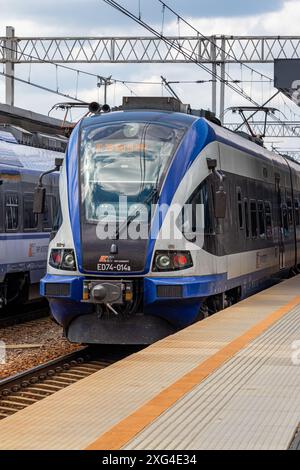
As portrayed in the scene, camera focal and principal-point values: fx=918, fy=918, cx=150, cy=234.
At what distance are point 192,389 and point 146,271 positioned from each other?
415 cm

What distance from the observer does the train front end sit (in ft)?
37.2

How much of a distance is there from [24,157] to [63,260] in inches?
257

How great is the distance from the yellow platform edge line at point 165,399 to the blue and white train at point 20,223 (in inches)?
275

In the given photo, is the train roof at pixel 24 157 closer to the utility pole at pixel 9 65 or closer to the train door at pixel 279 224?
the train door at pixel 279 224

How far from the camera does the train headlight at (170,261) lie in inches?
450

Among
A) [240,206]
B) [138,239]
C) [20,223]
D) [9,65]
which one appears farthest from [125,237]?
[9,65]

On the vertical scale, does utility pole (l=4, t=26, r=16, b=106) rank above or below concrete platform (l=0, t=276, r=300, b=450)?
above

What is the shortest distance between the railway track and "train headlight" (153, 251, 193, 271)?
1.49m

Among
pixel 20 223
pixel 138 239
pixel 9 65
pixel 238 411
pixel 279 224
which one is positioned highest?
pixel 9 65

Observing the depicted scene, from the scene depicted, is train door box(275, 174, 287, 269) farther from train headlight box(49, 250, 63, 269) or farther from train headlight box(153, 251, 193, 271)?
train headlight box(49, 250, 63, 269)

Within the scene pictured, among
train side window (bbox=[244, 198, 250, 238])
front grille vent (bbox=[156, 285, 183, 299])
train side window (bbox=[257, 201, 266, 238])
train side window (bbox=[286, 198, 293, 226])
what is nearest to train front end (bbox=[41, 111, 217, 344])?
front grille vent (bbox=[156, 285, 183, 299])

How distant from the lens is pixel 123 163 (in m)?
11.9

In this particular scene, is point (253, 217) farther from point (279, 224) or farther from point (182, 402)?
point (182, 402)

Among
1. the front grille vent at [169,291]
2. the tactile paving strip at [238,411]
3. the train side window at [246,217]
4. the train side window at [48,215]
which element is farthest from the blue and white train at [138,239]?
the train side window at [48,215]
